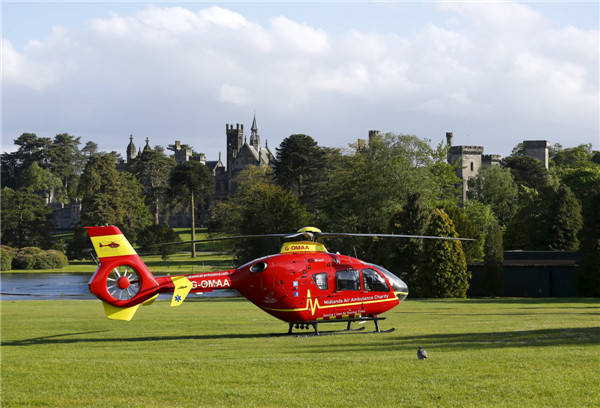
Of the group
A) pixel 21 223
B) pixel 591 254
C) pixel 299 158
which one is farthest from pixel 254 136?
pixel 591 254

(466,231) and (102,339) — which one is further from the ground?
(466,231)

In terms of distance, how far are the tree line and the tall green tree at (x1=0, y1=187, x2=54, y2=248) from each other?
144 mm

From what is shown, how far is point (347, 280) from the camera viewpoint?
73.3 feet

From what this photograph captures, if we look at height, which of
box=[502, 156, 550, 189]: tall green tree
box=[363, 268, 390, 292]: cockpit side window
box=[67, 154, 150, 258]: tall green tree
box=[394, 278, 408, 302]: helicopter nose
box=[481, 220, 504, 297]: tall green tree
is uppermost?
box=[502, 156, 550, 189]: tall green tree

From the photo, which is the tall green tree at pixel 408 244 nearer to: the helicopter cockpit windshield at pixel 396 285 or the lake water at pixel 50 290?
the lake water at pixel 50 290

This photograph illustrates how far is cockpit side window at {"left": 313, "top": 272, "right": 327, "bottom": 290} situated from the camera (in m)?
22.0

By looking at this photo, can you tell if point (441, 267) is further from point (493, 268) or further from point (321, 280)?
point (321, 280)

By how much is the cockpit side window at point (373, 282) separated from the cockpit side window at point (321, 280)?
1.31 meters

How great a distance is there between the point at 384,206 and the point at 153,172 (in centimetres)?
7301

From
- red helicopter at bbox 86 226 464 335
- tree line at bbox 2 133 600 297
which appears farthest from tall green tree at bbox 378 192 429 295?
red helicopter at bbox 86 226 464 335

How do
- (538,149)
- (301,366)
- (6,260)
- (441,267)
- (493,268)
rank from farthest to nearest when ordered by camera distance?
(538,149) < (6,260) < (493,268) < (441,267) < (301,366)

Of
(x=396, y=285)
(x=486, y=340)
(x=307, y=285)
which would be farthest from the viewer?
(x=396, y=285)

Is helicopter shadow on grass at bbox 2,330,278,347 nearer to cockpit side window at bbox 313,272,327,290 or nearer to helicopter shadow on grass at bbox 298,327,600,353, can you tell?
cockpit side window at bbox 313,272,327,290

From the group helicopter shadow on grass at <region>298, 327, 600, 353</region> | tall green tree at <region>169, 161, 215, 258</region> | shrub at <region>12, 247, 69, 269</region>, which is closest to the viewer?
helicopter shadow on grass at <region>298, 327, 600, 353</region>
